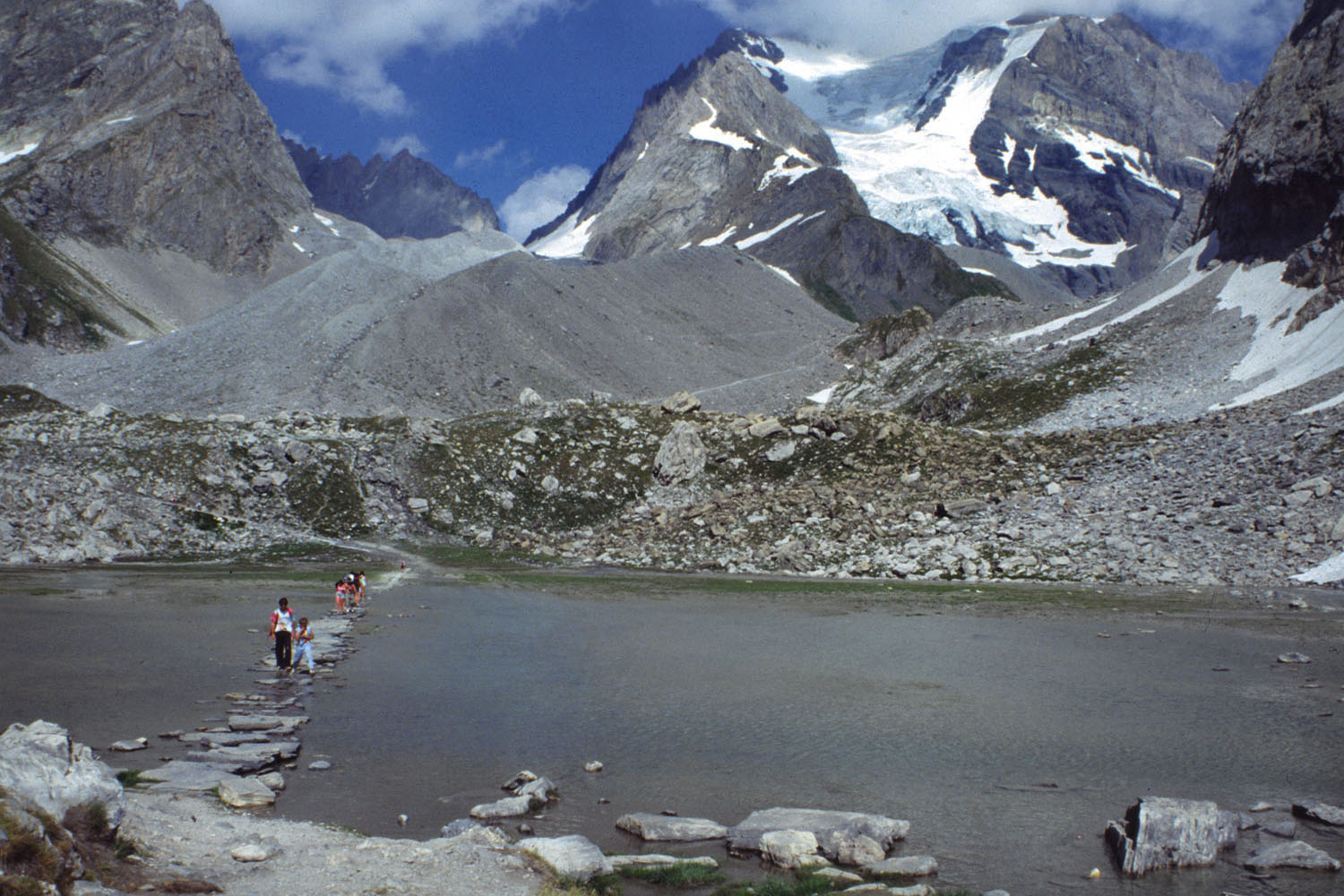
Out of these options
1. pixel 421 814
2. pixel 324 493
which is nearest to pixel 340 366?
pixel 324 493

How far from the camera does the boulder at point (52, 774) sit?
10.7 m

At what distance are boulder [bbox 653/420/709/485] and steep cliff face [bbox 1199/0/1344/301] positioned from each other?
59363 mm

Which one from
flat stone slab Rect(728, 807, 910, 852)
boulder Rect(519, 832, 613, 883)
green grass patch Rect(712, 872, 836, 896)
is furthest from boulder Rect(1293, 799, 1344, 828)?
boulder Rect(519, 832, 613, 883)

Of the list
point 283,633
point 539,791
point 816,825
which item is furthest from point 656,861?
point 283,633

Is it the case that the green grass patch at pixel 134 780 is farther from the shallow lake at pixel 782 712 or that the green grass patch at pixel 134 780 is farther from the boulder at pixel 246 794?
the shallow lake at pixel 782 712

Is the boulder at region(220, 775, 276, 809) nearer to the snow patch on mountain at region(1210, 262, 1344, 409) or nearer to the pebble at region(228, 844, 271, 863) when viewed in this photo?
the pebble at region(228, 844, 271, 863)

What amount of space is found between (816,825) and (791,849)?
104 cm

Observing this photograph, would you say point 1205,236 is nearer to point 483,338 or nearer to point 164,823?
point 483,338

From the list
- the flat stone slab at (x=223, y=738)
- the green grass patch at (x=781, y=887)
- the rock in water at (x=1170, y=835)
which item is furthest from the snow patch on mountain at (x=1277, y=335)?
the flat stone slab at (x=223, y=738)

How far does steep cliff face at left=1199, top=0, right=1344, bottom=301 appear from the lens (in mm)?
88750

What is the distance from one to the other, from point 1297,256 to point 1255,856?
95403 millimetres

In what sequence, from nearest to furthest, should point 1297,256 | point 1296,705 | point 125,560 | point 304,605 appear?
point 1296,705
point 304,605
point 125,560
point 1297,256

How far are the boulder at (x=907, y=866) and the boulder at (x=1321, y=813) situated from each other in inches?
255

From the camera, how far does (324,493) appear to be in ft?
206
